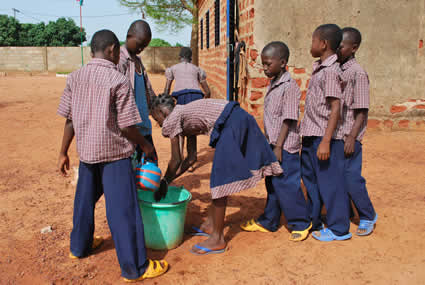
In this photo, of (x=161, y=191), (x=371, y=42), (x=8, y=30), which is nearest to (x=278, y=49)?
(x=161, y=191)

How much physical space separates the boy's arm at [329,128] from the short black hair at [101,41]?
1.70m

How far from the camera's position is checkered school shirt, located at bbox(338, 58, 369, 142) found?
9.61 feet

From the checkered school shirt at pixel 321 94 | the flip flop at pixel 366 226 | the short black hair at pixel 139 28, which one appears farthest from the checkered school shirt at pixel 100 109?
the flip flop at pixel 366 226

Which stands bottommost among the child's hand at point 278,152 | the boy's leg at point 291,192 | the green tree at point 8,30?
the boy's leg at point 291,192

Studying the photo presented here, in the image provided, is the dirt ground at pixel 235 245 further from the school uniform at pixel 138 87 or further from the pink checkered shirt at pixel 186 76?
the pink checkered shirt at pixel 186 76

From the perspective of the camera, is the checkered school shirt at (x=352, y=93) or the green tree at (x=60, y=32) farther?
the green tree at (x=60, y=32)

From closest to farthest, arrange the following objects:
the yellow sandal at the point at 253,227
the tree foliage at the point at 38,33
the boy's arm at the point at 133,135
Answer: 1. the boy's arm at the point at 133,135
2. the yellow sandal at the point at 253,227
3. the tree foliage at the point at 38,33

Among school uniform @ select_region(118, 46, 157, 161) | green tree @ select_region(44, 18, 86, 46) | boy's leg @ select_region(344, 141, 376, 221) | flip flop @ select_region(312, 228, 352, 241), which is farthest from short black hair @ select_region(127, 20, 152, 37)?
green tree @ select_region(44, 18, 86, 46)

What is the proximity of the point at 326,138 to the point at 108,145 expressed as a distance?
168cm

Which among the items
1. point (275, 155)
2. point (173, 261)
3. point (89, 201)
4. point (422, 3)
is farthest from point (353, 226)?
point (422, 3)

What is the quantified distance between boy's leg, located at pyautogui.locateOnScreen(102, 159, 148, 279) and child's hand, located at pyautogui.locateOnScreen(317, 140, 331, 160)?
1510 millimetres

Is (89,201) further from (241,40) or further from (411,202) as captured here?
(241,40)

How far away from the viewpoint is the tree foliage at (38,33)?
36719 millimetres

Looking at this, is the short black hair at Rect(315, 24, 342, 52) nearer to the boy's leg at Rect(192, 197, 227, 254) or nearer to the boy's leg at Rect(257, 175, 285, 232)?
the boy's leg at Rect(257, 175, 285, 232)
